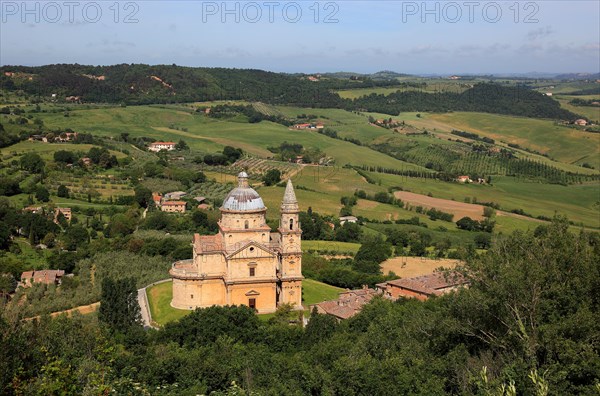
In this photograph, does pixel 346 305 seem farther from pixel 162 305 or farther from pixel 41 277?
pixel 41 277

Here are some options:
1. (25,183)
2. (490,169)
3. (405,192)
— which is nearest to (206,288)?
(25,183)

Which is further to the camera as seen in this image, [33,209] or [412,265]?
[33,209]

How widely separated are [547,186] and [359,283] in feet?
213

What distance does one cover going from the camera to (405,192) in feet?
322

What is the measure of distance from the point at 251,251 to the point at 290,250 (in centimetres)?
323

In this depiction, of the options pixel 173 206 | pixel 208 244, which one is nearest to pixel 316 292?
pixel 208 244

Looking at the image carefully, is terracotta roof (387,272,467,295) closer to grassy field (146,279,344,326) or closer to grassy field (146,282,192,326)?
grassy field (146,279,344,326)

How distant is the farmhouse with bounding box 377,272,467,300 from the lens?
51.7 metres

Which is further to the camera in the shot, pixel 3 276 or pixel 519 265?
pixel 3 276

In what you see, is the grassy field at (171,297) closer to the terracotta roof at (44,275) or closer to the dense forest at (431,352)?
the terracotta roof at (44,275)

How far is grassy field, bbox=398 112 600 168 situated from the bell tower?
338ft

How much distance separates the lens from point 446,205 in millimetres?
91250

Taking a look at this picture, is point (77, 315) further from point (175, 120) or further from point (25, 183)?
→ point (175, 120)

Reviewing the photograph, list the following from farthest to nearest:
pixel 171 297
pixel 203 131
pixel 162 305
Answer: pixel 203 131, pixel 171 297, pixel 162 305
